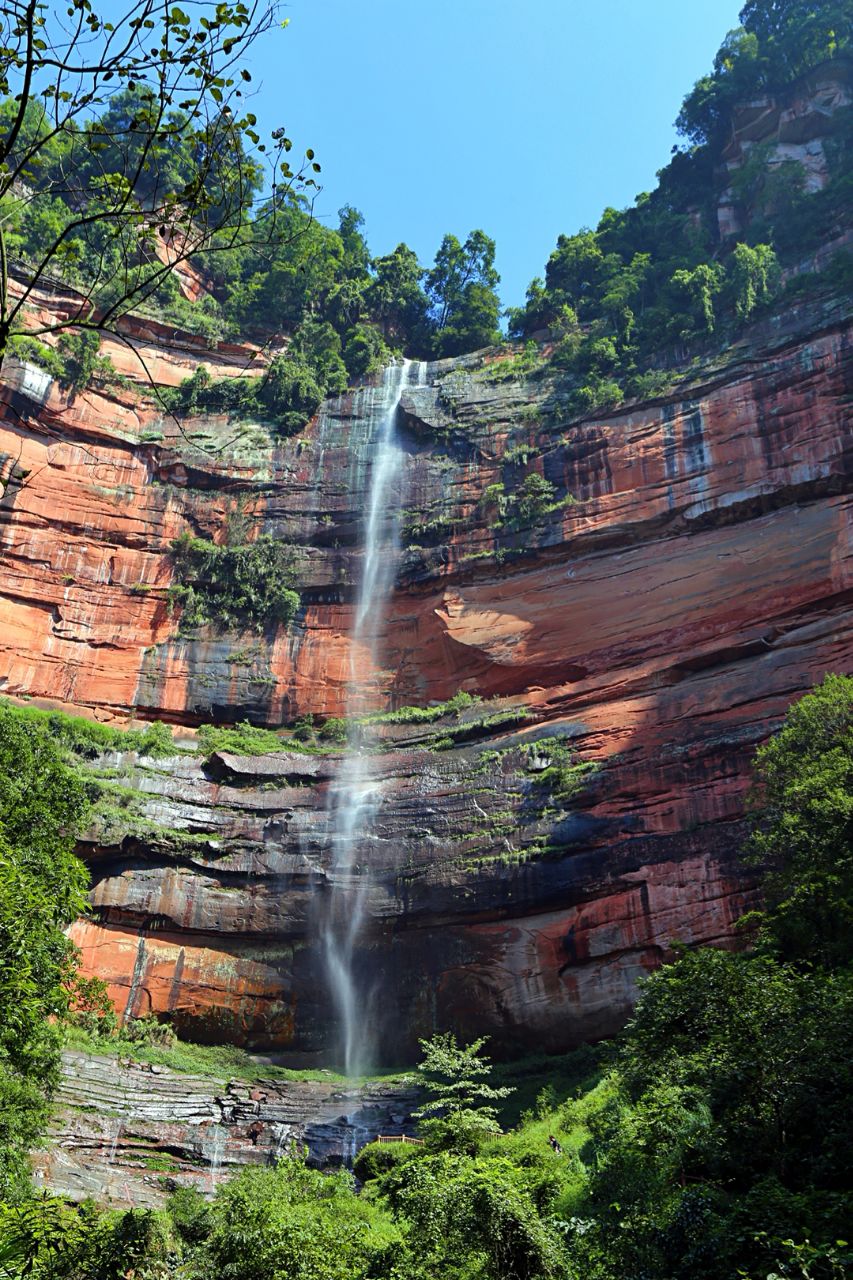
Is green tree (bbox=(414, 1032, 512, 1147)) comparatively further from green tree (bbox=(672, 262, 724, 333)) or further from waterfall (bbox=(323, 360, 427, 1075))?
green tree (bbox=(672, 262, 724, 333))

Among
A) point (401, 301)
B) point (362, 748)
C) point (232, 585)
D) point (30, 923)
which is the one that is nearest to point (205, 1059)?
point (362, 748)

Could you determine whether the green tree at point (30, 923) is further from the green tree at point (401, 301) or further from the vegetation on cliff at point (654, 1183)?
the green tree at point (401, 301)

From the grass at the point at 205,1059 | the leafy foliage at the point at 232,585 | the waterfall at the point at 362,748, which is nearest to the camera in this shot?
the grass at the point at 205,1059

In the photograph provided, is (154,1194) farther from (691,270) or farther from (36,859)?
(691,270)

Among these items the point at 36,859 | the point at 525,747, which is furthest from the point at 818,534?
the point at 36,859

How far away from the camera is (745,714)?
2441 centimetres

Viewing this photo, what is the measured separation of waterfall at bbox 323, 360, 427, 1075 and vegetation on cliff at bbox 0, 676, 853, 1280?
8.78 metres

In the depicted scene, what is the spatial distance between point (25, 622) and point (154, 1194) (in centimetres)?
1737

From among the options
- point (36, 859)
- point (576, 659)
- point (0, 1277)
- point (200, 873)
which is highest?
point (576, 659)

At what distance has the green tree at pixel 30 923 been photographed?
11961 mm

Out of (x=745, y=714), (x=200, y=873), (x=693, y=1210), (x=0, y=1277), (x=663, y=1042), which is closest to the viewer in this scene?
(x=0, y=1277)

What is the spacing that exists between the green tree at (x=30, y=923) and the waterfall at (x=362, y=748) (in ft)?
26.1

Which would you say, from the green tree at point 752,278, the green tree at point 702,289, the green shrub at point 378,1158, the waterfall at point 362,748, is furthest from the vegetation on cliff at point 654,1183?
the green tree at point 702,289

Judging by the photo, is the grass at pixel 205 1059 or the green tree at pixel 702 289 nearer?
the grass at pixel 205 1059
